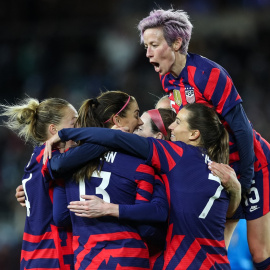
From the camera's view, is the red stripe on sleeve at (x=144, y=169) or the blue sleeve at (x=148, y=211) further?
the red stripe on sleeve at (x=144, y=169)

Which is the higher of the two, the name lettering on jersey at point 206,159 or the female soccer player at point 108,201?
the name lettering on jersey at point 206,159

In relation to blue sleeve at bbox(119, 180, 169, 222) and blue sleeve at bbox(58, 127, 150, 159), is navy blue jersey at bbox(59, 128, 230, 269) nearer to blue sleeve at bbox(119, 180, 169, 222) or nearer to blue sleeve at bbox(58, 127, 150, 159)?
blue sleeve at bbox(58, 127, 150, 159)

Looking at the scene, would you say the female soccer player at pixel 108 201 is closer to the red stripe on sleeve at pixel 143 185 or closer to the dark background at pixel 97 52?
the red stripe on sleeve at pixel 143 185

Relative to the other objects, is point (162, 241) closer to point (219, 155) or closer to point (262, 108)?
point (219, 155)

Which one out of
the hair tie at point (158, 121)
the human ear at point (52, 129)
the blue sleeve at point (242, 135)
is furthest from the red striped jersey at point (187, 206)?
the human ear at point (52, 129)

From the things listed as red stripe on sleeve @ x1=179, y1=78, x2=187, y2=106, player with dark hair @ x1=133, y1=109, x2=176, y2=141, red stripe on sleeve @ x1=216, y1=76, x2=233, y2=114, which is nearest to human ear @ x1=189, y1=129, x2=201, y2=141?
red stripe on sleeve @ x1=216, y1=76, x2=233, y2=114

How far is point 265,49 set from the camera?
34.4 ft

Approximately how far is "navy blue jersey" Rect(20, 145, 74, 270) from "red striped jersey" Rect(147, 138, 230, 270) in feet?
2.28

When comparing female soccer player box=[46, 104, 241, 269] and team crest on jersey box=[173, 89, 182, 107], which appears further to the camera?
team crest on jersey box=[173, 89, 182, 107]

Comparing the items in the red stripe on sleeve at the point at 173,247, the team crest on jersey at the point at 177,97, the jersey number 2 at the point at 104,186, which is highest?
the team crest on jersey at the point at 177,97

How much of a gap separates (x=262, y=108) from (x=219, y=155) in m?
6.32

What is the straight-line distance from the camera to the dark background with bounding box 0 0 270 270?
977 cm

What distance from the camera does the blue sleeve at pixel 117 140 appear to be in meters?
3.08

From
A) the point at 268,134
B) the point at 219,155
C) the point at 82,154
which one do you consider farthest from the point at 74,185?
the point at 268,134
